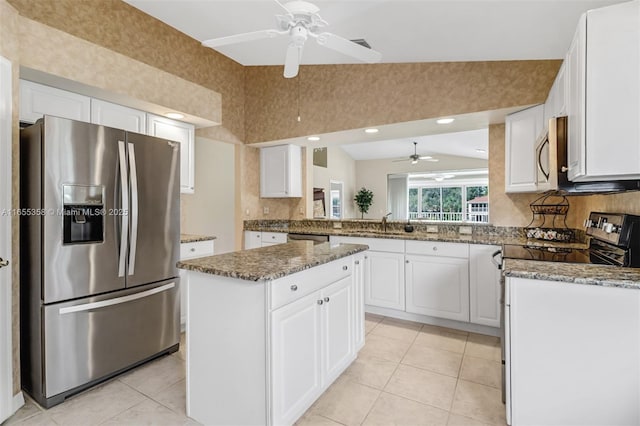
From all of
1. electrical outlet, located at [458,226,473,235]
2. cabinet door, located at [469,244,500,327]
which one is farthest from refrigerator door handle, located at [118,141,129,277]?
electrical outlet, located at [458,226,473,235]

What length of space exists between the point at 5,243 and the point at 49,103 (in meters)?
1.09

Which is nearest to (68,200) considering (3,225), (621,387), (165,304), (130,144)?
(3,225)

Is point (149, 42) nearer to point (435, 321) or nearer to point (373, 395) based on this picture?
point (373, 395)

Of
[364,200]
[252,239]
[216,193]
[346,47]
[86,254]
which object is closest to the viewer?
[346,47]

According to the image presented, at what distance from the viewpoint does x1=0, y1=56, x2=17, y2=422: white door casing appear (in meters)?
1.78

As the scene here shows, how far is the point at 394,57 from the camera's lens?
2.82 m

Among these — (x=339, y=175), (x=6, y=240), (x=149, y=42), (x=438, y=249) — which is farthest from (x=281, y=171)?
(x=339, y=175)

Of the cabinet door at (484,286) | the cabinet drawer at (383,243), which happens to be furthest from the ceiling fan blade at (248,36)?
the cabinet door at (484,286)

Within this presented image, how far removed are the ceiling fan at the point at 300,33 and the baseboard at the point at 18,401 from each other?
235cm

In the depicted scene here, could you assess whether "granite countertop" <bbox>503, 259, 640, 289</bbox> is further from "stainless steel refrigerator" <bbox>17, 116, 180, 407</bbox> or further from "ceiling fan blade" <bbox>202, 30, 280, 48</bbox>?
"stainless steel refrigerator" <bbox>17, 116, 180, 407</bbox>

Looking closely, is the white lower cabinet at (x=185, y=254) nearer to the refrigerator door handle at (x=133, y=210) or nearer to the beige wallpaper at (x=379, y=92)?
the refrigerator door handle at (x=133, y=210)

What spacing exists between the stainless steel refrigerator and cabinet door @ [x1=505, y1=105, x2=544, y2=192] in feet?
10.0

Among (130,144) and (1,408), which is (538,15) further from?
(1,408)

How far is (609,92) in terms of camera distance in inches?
53.9
